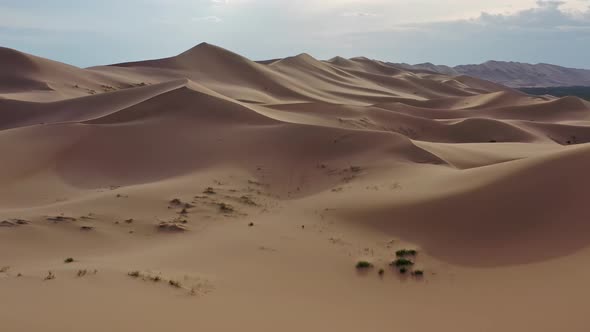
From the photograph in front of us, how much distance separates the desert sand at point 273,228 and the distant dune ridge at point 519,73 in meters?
128

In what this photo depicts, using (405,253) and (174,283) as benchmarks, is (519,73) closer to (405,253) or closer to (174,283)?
(405,253)

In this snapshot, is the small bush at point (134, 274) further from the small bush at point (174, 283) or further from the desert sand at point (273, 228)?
the small bush at point (174, 283)

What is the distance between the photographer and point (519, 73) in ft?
504

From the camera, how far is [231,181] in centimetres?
1260

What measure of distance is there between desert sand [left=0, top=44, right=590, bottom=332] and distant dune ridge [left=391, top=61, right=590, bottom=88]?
418ft

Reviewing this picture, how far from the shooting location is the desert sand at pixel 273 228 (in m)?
5.64

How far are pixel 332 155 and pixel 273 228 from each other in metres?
6.09

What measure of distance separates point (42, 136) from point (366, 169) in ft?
34.7

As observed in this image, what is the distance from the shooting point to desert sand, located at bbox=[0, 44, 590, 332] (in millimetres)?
5637

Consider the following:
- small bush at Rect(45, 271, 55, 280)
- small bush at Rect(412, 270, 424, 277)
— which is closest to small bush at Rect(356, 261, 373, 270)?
small bush at Rect(412, 270, 424, 277)

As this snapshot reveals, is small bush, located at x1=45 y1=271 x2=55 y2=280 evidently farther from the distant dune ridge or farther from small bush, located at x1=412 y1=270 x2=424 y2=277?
the distant dune ridge

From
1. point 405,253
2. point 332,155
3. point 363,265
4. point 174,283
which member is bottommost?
point 174,283

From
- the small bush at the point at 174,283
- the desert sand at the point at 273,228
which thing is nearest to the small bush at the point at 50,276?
the desert sand at the point at 273,228

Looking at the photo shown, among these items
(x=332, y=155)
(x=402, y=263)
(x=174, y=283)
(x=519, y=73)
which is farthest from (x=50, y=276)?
(x=519, y=73)
